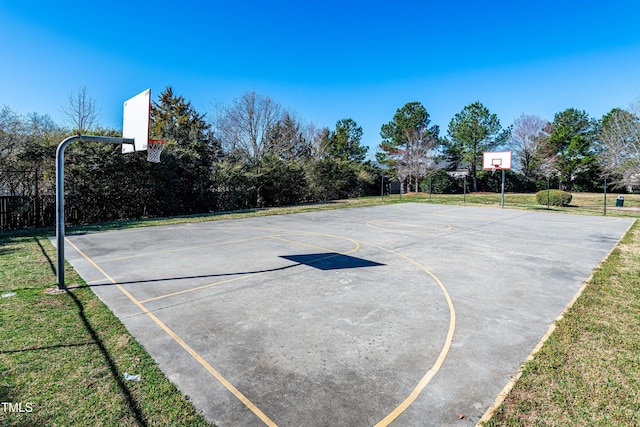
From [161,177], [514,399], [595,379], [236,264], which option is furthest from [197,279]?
[161,177]

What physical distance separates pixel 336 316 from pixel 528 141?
43291 mm

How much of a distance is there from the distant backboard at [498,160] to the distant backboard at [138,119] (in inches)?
1014

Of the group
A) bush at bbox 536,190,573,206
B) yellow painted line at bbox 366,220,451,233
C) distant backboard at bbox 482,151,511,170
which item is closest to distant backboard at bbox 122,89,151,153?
yellow painted line at bbox 366,220,451,233

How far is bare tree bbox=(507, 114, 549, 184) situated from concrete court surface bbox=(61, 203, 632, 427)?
109ft

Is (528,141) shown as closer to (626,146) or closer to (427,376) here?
(626,146)

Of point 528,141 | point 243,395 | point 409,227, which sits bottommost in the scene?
point 243,395

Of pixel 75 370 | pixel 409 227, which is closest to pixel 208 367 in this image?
pixel 75 370

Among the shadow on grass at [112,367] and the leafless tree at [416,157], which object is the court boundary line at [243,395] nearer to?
the shadow on grass at [112,367]

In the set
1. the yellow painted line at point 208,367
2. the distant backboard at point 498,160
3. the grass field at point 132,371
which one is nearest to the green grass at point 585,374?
the grass field at point 132,371

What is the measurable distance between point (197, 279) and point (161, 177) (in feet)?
37.9

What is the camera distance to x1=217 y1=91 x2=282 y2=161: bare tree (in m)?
27.9

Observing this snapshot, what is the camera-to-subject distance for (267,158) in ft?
76.4

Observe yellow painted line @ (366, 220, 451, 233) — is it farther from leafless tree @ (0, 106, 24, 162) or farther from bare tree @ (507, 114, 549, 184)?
bare tree @ (507, 114, 549, 184)

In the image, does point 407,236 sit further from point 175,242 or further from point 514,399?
point 514,399
